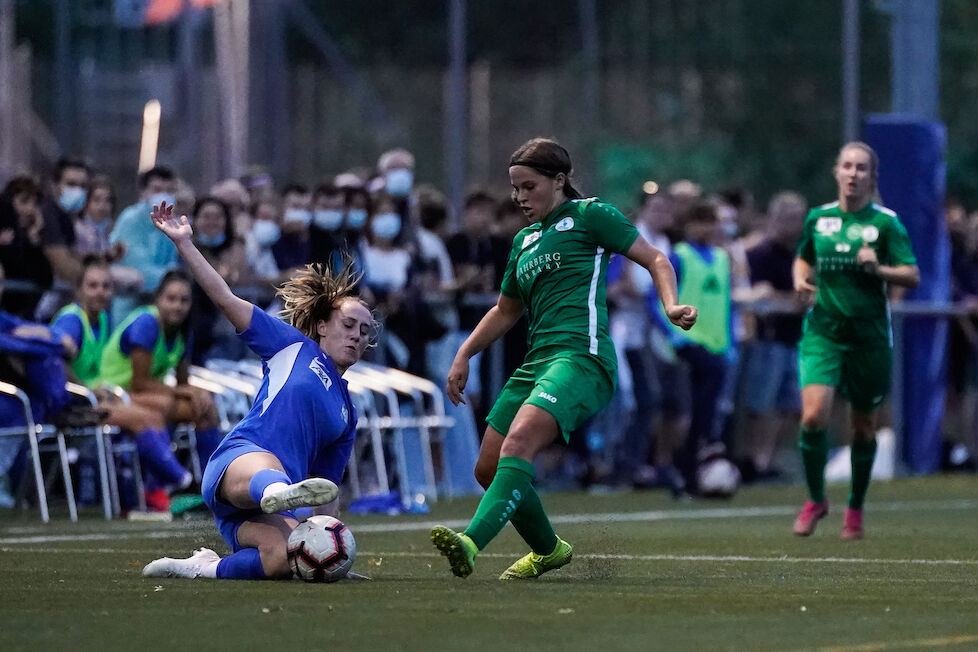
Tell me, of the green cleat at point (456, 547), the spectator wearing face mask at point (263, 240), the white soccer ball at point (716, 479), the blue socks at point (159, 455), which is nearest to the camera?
the green cleat at point (456, 547)

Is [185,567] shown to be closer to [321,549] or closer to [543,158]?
[321,549]

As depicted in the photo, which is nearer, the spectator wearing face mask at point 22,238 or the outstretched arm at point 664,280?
the outstretched arm at point 664,280

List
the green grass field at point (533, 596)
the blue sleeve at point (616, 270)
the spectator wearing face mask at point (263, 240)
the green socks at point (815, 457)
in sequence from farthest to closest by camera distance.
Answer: the blue sleeve at point (616, 270) < the spectator wearing face mask at point (263, 240) < the green socks at point (815, 457) < the green grass field at point (533, 596)

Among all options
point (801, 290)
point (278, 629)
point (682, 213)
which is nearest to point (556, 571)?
point (278, 629)

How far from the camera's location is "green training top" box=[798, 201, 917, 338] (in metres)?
12.0

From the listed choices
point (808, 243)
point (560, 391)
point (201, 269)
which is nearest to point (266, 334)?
point (201, 269)

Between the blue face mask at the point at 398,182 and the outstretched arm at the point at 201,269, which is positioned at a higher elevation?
the blue face mask at the point at 398,182

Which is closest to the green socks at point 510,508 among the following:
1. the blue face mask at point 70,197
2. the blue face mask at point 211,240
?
the blue face mask at point 211,240

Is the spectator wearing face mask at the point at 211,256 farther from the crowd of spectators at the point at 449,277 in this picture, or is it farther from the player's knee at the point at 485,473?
the player's knee at the point at 485,473

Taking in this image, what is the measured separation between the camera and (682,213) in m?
17.6

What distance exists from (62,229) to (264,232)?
169 centimetres

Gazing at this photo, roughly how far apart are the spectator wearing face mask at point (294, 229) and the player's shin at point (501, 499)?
292 inches

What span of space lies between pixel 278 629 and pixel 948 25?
33.4 m

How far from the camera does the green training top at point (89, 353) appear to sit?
46.1 feet
